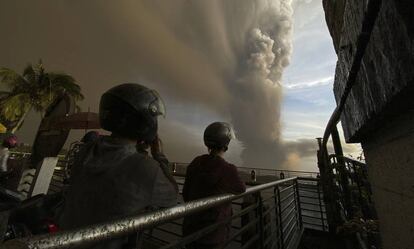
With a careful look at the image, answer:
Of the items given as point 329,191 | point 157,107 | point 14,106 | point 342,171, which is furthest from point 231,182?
point 14,106

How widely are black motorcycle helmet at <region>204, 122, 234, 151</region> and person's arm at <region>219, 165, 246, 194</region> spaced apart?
1.34ft

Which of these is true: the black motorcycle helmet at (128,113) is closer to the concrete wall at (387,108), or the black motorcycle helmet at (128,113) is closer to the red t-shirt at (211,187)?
the red t-shirt at (211,187)

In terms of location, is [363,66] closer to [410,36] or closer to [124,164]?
[410,36]

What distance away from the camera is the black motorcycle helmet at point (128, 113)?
59.7 inches

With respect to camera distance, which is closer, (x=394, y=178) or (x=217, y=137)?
(x=394, y=178)

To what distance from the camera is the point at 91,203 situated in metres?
1.24

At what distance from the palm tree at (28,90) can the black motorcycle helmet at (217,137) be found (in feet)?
75.5

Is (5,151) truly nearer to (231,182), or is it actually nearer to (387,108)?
(231,182)

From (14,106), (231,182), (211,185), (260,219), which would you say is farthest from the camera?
(14,106)

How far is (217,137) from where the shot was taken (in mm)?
2869

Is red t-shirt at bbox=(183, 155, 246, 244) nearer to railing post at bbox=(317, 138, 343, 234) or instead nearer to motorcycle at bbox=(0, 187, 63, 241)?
motorcycle at bbox=(0, 187, 63, 241)

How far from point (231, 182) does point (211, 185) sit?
273 mm

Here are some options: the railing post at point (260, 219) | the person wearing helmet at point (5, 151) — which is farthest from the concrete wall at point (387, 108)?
the person wearing helmet at point (5, 151)

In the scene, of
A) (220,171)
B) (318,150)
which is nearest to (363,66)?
(220,171)
